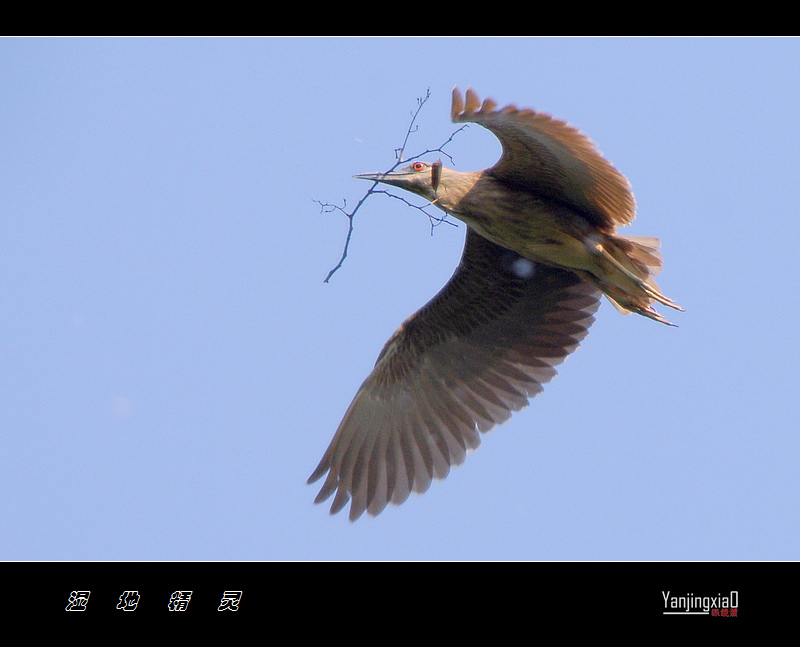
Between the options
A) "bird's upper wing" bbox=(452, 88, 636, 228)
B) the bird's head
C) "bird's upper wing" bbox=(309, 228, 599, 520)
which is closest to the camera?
"bird's upper wing" bbox=(452, 88, 636, 228)

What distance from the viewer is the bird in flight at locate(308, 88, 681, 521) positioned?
21.0ft

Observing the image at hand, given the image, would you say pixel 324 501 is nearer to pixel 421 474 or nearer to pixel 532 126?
pixel 421 474

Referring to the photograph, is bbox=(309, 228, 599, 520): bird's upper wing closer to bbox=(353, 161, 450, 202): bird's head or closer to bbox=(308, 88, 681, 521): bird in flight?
bbox=(308, 88, 681, 521): bird in flight

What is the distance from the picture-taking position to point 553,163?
6.09m

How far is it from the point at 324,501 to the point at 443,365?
1.54 m

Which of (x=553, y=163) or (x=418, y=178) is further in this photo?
(x=418, y=178)

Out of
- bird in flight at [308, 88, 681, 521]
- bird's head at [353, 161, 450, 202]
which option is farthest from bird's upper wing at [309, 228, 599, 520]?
bird's head at [353, 161, 450, 202]

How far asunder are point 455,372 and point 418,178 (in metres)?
1.96

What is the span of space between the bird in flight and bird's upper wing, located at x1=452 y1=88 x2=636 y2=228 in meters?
0.02

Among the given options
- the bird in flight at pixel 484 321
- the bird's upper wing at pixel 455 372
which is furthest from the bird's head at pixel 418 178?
the bird's upper wing at pixel 455 372

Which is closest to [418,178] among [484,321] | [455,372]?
[484,321]

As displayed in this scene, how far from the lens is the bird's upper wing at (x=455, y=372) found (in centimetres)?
731

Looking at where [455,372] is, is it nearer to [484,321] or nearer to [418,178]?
[484,321]

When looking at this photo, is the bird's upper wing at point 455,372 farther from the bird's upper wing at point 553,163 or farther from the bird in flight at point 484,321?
the bird's upper wing at point 553,163
